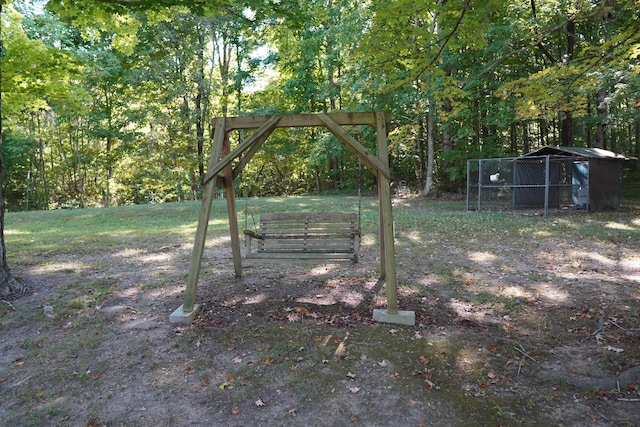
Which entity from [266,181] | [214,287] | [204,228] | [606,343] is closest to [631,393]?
[606,343]

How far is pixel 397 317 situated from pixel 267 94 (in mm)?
26263

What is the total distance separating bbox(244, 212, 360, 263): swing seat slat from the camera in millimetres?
5270

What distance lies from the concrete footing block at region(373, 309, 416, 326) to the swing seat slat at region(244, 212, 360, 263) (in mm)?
916

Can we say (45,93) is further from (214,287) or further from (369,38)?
(369,38)

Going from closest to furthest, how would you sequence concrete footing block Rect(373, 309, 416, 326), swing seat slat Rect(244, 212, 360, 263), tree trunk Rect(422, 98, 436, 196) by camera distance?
concrete footing block Rect(373, 309, 416, 326), swing seat slat Rect(244, 212, 360, 263), tree trunk Rect(422, 98, 436, 196)

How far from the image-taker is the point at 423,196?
67.3ft

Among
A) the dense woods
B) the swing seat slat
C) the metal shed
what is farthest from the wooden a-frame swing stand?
the metal shed

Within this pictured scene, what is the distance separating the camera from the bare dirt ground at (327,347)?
9.42 ft

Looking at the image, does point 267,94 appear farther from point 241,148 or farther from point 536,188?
point 241,148

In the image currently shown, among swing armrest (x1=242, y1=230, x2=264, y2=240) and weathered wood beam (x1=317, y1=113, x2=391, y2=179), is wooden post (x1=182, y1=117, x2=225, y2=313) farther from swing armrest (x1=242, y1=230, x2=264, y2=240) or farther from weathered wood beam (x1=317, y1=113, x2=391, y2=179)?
weathered wood beam (x1=317, y1=113, x2=391, y2=179)

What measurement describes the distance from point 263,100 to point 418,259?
23039 mm

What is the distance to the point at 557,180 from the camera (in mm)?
16547

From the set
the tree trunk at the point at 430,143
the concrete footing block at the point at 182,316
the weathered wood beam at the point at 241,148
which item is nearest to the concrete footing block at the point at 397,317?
the concrete footing block at the point at 182,316

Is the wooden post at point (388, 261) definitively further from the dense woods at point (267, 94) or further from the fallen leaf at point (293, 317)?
the dense woods at point (267, 94)
